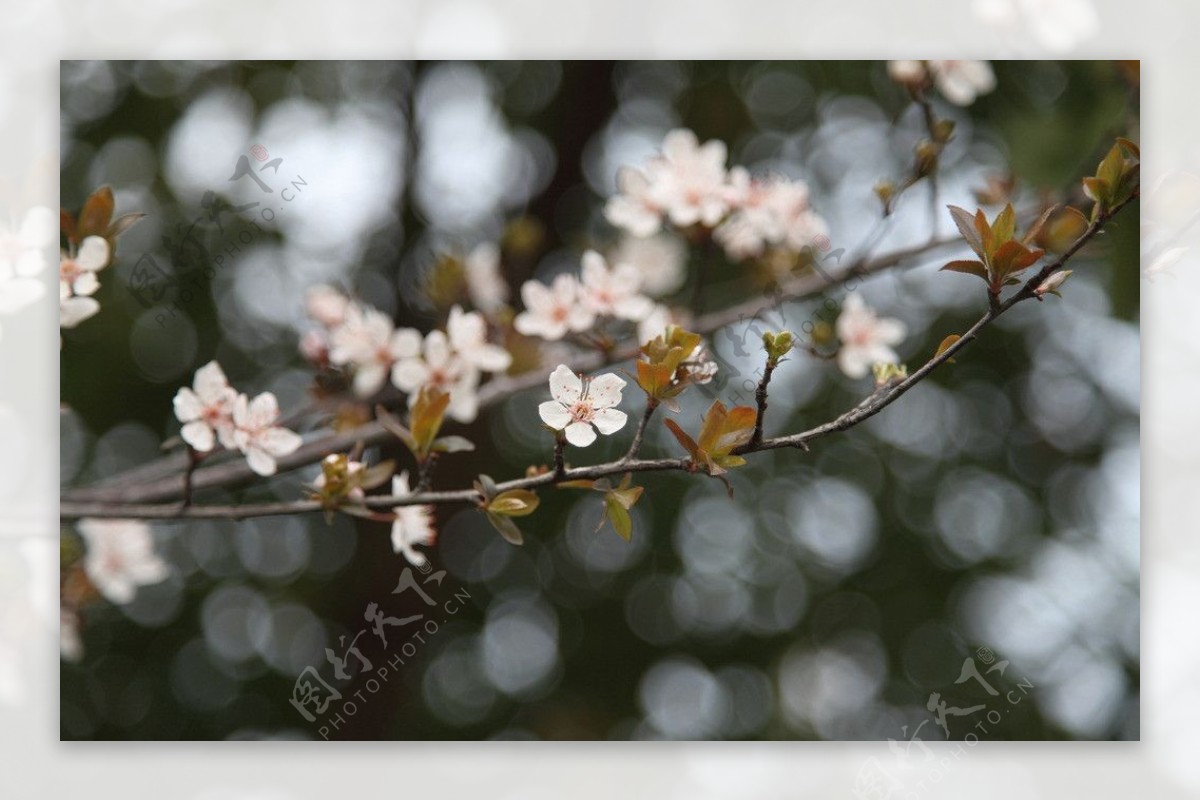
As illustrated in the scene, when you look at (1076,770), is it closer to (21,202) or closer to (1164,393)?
(1164,393)

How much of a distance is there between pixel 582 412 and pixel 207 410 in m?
0.37

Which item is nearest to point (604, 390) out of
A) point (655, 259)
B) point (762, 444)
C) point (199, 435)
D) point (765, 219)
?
point (762, 444)

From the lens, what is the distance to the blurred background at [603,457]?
1.75m

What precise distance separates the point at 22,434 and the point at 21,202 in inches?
10.9

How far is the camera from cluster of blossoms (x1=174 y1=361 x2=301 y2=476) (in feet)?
2.92

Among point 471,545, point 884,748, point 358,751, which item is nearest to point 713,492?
point 471,545

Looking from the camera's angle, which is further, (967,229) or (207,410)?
(207,410)

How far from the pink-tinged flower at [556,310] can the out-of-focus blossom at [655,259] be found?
333mm

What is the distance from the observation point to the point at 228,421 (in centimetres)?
91

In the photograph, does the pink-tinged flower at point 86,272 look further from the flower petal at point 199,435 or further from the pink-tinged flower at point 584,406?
the pink-tinged flower at point 584,406

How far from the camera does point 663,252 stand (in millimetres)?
1652

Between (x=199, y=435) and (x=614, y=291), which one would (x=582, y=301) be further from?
(x=199, y=435)

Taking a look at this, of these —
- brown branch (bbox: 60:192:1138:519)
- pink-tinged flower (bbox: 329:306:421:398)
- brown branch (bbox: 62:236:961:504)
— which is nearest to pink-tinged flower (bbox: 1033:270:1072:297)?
brown branch (bbox: 60:192:1138:519)

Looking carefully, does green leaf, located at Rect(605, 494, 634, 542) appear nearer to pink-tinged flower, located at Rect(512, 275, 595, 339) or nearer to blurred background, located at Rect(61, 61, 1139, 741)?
pink-tinged flower, located at Rect(512, 275, 595, 339)
